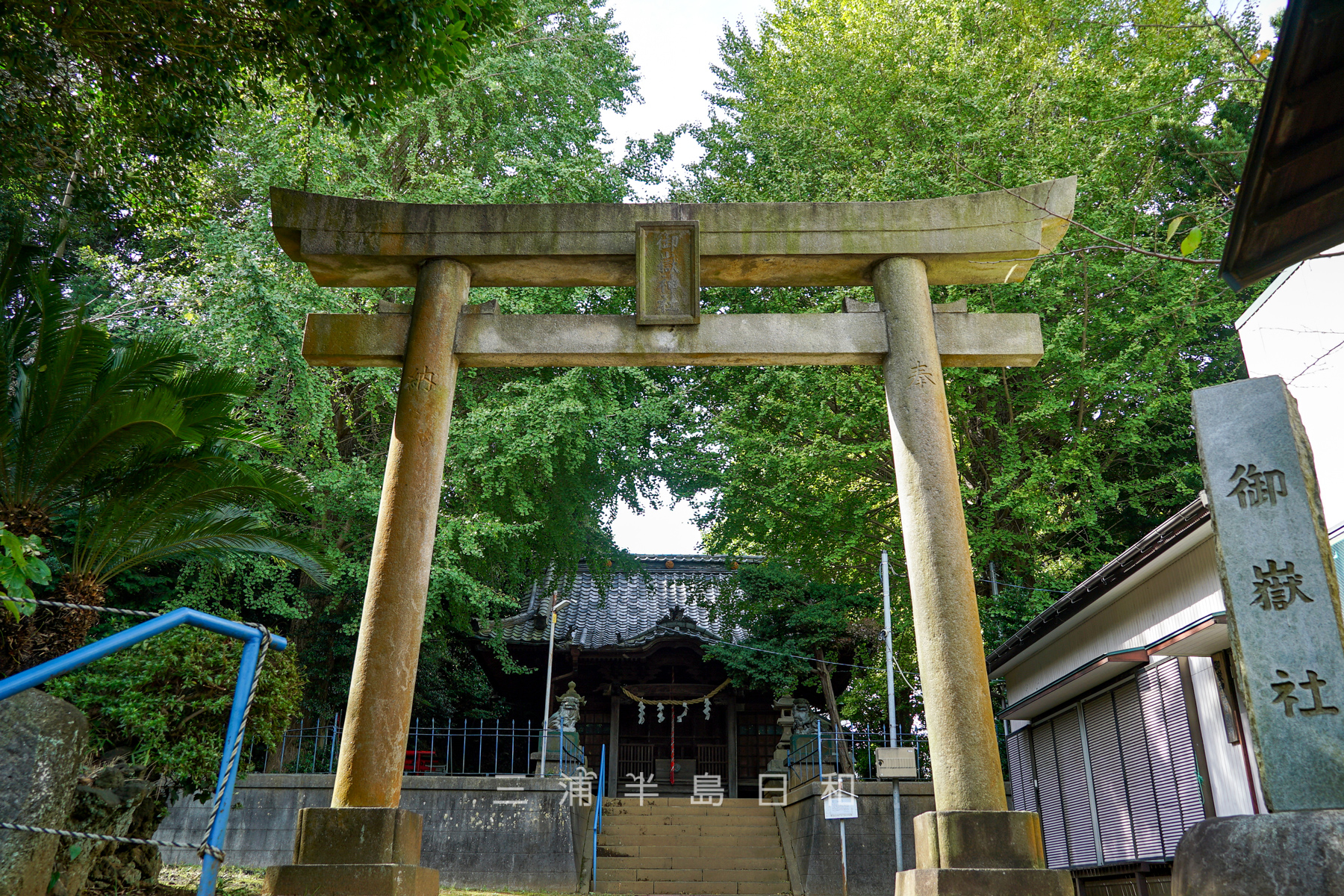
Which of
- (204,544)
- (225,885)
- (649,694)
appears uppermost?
(649,694)

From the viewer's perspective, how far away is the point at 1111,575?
10.2m

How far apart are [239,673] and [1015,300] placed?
Result: 14506 millimetres

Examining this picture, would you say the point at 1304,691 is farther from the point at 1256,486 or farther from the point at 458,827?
the point at 458,827

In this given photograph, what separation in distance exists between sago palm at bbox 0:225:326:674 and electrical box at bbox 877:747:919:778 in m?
8.59

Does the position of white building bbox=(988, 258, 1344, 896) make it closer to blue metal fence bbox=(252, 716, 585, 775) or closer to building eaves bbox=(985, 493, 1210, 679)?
building eaves bbox=(985, 493, 1210, 679)

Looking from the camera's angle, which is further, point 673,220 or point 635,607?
point 635,607

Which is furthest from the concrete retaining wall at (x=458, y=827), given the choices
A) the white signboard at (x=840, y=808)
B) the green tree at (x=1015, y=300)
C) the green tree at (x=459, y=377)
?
the green tree at (x=1015, y=300)

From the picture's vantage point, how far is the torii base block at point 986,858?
219 inches

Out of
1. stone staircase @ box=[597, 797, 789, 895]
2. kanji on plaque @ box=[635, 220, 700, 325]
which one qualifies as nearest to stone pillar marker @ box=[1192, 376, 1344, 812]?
kanji on plaque @ box=[635, 220, 700, 325]

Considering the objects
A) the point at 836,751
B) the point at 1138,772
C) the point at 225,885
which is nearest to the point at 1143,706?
the point at 1138,772

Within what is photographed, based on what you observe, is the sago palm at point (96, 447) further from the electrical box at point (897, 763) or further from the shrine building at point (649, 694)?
the shrine building at point (649, 694)

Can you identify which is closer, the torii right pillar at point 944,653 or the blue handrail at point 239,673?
the blue handrail at point 239,673

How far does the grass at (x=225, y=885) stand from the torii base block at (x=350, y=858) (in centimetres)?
248

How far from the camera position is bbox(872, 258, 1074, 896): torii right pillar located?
569 centimetres
